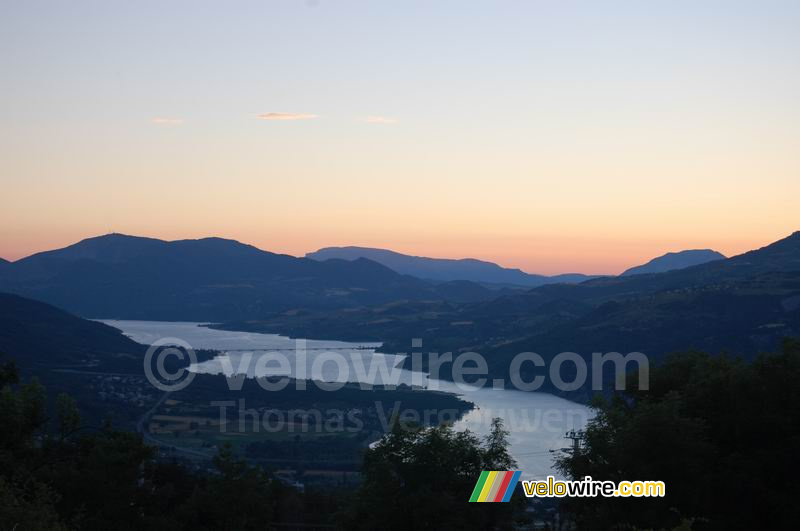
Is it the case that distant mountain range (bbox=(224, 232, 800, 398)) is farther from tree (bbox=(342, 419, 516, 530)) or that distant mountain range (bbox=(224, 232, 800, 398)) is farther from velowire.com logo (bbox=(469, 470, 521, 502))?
tree (bbox=(342, 419, 516, 530))

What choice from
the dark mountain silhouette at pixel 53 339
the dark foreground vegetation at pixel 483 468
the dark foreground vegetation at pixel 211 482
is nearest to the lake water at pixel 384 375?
the dark mountain silhouette at pixel 53 339

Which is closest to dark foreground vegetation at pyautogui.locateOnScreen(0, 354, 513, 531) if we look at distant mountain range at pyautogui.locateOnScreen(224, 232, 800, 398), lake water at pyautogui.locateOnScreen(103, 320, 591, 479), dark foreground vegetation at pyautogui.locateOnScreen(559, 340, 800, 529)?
dark foreground vegetation at pyautogui.locateOnScreen(559, 340, 800, 529)

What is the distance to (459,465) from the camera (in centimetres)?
1833

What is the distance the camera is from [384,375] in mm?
74062

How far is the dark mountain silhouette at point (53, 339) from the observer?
66438 mm

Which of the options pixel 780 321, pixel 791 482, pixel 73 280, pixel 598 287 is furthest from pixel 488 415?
pixel 73 280

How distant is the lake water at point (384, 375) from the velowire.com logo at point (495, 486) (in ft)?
39.9

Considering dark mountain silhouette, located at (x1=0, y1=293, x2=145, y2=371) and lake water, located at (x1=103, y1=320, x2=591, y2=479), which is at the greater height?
dark mountain silhouette, located at (x1=0, y1=293, x2=145, y2=371)

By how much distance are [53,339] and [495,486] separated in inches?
2542

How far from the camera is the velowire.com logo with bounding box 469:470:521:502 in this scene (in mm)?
17438

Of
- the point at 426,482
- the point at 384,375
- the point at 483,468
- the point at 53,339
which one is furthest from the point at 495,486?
the point at 53,339

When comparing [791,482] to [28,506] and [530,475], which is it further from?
[530,475]

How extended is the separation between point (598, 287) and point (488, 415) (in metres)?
72.0

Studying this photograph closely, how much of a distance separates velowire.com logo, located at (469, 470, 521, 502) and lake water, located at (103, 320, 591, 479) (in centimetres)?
1215
